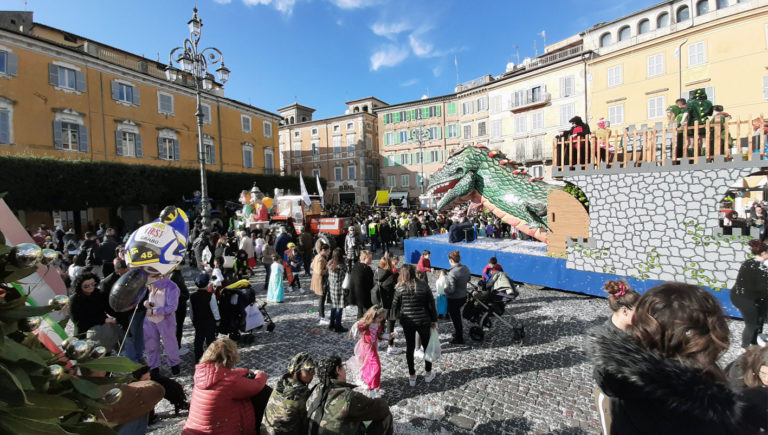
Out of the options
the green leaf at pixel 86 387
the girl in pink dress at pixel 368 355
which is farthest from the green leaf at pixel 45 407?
the girl in pink dress at pixel 368 355

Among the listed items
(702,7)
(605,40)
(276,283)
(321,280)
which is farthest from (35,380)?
(605,40)

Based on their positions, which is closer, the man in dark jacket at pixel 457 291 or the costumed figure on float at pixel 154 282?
the costumed figure on float at pixel 154 282

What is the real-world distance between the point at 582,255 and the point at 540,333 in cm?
283

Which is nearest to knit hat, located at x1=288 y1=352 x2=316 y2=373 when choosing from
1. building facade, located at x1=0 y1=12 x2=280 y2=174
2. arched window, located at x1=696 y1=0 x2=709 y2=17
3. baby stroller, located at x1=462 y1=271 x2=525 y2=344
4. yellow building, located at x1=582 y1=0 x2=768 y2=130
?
baby stroller, located at x1=462 y1=271 x2=525 y2=344

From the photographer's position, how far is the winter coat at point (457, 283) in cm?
533

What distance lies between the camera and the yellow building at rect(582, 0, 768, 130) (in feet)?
60.0

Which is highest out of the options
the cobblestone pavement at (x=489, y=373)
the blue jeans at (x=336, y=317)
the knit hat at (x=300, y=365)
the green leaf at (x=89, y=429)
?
the green leaf at (x=89, y=429)

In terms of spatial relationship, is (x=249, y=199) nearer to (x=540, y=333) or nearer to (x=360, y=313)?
(x=360, y=313)

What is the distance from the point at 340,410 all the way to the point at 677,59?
89.1ft

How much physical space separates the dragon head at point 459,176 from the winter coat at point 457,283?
4925 millimetres

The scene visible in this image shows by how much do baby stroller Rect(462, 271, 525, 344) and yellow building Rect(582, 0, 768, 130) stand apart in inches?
662

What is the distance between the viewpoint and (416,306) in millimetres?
4320

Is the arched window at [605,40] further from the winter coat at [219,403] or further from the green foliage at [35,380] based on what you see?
the green foliage at [35,380]

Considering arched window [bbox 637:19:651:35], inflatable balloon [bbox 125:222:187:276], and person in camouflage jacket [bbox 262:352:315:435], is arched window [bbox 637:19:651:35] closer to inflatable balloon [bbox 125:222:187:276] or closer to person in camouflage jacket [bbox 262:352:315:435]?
inflatable balloon [bbox 125:222:187:276]
